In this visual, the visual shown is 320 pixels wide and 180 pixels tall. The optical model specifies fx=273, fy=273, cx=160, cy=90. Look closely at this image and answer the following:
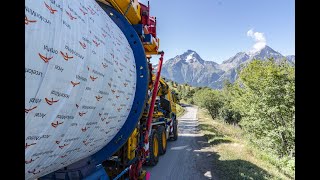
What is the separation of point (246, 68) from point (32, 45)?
3827 centimetres

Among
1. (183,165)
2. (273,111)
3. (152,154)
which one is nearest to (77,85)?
(152,154)

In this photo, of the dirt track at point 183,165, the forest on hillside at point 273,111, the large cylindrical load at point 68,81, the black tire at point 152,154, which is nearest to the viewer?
the large cylindrical load at point 68,81

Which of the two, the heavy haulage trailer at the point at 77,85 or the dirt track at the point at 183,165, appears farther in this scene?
the dirt track at the point at 183,165

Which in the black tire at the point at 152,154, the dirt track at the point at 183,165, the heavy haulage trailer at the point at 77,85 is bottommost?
the dirt track at the point at 183,165

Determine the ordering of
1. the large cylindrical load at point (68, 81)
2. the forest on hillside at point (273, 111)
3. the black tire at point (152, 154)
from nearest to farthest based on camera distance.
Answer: the large cylindrical load at point (68, 81) < the black tire at point (152, 154) < the forest on hillside at point (273, 111)

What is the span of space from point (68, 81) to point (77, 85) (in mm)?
150

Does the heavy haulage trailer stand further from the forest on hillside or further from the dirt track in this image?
the forest on hillside

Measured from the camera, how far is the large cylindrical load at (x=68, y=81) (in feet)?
5.92

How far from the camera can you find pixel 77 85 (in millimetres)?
2338

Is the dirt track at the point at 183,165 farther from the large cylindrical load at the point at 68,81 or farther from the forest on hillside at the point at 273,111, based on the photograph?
the forest on hillside at the point at 273,111

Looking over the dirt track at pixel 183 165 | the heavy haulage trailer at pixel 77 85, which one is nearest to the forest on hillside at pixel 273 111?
the dirt track at pixel 183 165

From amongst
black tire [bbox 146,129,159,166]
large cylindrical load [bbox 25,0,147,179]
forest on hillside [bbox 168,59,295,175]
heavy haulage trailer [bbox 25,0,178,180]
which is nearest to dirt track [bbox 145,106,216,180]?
black tire [bbox 146,129,159,166]
